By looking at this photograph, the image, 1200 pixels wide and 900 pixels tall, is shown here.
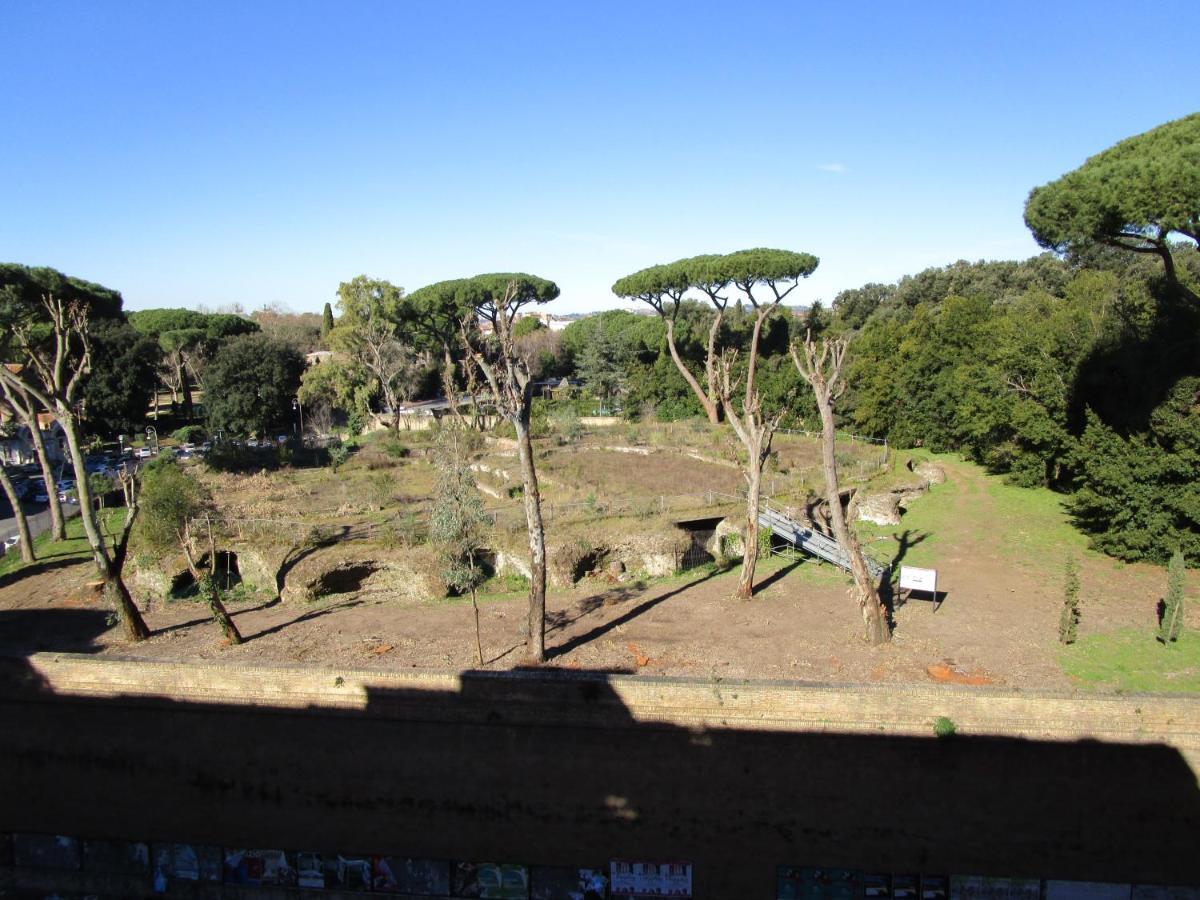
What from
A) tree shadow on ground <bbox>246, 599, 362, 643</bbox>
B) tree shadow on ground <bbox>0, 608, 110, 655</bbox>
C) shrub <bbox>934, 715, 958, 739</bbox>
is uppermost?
tree shadow on ground <bbox>0, 608, 110, 655</bbox>

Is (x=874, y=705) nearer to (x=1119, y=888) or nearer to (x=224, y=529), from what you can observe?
(x=1119, y=888)

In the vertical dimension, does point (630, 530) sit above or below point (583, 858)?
above

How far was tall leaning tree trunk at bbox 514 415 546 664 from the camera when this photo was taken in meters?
10.1

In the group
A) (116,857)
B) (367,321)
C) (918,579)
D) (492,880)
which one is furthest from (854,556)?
(367,321)

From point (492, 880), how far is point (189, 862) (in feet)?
13.3

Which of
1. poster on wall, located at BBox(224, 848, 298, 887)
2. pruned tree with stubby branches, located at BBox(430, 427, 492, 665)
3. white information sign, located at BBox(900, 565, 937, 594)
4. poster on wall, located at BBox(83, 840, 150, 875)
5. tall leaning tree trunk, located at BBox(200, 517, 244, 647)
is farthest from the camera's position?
white information sign, located at BBox(900, 565, 937, 594)

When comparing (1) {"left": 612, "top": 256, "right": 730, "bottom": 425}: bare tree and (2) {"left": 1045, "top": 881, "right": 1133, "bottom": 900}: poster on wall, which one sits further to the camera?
(1) {"left": 612, "top": 256, "right": 730, "bottom": 425}: bare tree

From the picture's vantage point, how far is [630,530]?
16125mm

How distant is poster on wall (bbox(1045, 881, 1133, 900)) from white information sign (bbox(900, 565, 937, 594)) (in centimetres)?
462

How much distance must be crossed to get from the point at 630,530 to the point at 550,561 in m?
2.21

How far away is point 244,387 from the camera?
97.5 ft

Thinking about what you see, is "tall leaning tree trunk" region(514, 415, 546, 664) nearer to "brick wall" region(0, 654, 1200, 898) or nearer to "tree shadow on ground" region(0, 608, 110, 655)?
"brick wall" region(0, 654, 1200, 898)

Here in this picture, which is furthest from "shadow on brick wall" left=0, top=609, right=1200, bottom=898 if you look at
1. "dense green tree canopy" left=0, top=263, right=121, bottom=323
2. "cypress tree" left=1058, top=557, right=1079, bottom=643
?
"dense green tree canopy" left=0, top=263, right=121, bottom=323

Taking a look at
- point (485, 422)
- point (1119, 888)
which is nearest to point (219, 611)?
point (1119, 888)
